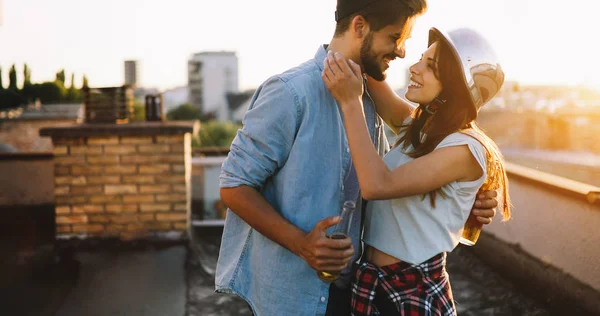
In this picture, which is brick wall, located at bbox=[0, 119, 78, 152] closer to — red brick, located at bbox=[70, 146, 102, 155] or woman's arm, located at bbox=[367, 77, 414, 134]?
red brick, located at bbox=[70, 146, 102, 155]

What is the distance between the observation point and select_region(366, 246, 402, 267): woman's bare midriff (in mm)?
1718

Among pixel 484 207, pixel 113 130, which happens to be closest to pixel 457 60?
pixel 484 207

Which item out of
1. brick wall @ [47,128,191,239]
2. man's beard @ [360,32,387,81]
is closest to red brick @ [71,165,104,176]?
brick wall @ [47,128,191,239]

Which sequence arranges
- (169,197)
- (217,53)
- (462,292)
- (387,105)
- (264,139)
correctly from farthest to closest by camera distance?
(217,53) → (169,197) → (462,292) → (387,105) → (264,139)

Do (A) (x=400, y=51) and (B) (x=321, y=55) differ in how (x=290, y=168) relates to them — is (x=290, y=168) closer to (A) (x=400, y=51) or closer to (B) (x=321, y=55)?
(B) (x=321, y=55)

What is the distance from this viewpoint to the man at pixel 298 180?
1561 mm

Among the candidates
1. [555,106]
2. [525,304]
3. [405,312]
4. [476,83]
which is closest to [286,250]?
[405,312]

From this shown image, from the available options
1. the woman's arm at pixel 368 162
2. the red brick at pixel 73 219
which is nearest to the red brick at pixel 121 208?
the red brick at pixel 73 219

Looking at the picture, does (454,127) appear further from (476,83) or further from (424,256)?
(424,256)

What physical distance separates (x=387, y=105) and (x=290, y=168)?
0.67 meters

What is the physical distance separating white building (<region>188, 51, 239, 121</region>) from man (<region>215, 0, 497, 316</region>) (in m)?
59.4

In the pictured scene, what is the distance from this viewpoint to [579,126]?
23.3 metres

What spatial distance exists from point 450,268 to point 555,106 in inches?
927

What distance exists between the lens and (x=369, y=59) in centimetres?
176
